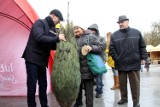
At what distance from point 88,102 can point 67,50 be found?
4.54 ft

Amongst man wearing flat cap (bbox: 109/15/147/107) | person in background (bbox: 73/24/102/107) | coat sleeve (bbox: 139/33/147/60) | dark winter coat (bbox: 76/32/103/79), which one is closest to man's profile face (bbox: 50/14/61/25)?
person in background (bbox: 73/24/102/107)

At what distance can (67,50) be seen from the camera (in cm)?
636

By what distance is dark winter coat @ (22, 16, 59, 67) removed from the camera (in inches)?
254

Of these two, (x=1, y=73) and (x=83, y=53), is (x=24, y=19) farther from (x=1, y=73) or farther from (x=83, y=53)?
(x=83, y=53)

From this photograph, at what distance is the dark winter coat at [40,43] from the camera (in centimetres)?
645

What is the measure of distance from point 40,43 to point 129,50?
2.42m

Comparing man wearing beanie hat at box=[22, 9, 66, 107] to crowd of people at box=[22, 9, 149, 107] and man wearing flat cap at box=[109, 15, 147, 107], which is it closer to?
crowd of people at box=[22, 9, 149, 107]

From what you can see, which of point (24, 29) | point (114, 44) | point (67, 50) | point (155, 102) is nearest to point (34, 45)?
point (67, 50)

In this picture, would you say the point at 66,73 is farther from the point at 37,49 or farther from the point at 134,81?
the point at 134,81

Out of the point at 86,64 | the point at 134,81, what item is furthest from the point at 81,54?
the point at 134,81

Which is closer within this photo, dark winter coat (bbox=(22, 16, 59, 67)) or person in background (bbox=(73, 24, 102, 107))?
dark winter coat (bbox=(22, 16, 59, 67))

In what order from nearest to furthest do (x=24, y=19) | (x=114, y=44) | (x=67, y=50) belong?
1. (x=67, y=50)
2. (x=114, y=44)
3. (x=24, y=19)

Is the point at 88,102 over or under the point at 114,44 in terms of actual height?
under

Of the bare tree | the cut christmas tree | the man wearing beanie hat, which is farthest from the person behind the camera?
the bare tree
